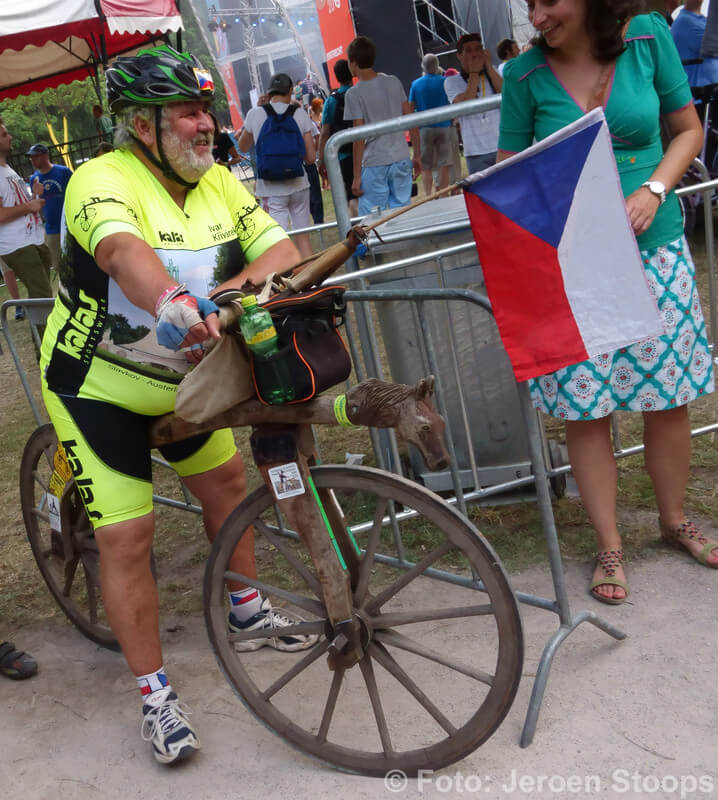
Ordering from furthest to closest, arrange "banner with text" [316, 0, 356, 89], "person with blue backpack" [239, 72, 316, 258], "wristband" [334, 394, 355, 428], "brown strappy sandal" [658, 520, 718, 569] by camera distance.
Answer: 1. "banner with text" [316, 0, 356, 89]
2. "person with blue backpack" [239, 72, 316, 258]
3. "brown strappy sandal" [658, 520, 718, 569]
4. "wristband" [334, 394, 355, 428]

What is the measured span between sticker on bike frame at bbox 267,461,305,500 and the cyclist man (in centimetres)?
37

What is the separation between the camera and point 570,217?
2.21 m

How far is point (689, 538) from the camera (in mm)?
3086

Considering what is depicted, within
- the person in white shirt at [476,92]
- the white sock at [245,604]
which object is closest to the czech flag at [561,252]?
the white sock at [245,604]

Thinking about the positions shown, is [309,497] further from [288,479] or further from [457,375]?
[457,375]

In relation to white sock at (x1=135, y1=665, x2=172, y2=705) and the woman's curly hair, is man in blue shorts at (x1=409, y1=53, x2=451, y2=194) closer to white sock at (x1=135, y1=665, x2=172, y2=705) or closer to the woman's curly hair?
the woman's curly hair

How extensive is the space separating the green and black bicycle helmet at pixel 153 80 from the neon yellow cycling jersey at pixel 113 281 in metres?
0.18

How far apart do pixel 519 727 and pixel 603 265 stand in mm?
1287

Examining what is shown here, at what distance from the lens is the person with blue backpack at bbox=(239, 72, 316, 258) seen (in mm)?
8414

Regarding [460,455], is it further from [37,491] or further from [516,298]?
[37,491]

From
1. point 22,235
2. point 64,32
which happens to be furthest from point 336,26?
point 22,235

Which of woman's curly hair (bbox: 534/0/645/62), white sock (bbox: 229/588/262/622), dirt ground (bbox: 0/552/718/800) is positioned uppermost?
woman's curly hair (bbox: 534/0/645/62)

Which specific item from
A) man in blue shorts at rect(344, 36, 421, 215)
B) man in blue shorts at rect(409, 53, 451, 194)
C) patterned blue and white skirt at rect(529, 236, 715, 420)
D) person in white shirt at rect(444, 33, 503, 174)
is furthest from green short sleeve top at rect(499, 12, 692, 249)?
man in blue shorts at rect(409, 53, 451, 194)

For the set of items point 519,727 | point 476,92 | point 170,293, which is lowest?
point 519,727
